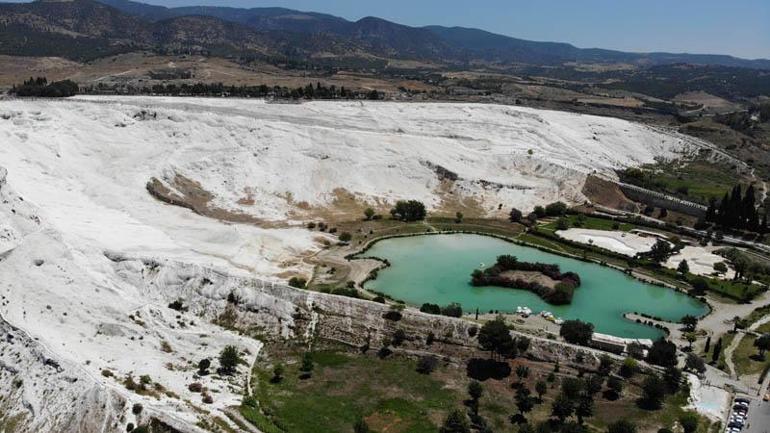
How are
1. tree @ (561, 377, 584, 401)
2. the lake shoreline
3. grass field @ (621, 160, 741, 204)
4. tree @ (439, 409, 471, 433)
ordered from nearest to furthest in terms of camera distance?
tree @ (439, 409, 471, 433), tree @ (561, 377, 584, 401), the lake shoreline, grass field @ (621, 160, 741, 204)

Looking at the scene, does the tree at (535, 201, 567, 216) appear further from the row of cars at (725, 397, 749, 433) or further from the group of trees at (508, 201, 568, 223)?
the row of cars at (725, 397, 749, 433)

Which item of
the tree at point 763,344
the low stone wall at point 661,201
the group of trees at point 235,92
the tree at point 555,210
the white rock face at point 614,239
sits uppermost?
the group of trees at point 235,92

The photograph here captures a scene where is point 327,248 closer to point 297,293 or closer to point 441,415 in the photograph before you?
point 297,293

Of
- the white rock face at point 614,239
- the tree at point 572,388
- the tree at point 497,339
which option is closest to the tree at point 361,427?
the tree at point 497,339

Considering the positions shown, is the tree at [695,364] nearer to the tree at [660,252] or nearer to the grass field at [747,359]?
the grass field at [747,359]

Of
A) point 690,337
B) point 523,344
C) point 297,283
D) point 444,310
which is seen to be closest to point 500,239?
point 444,310

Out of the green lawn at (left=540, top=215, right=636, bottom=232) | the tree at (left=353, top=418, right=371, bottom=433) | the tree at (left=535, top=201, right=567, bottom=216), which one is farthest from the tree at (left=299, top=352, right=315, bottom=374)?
the tree at (left=535, top=201, right=567, bottom=216)
